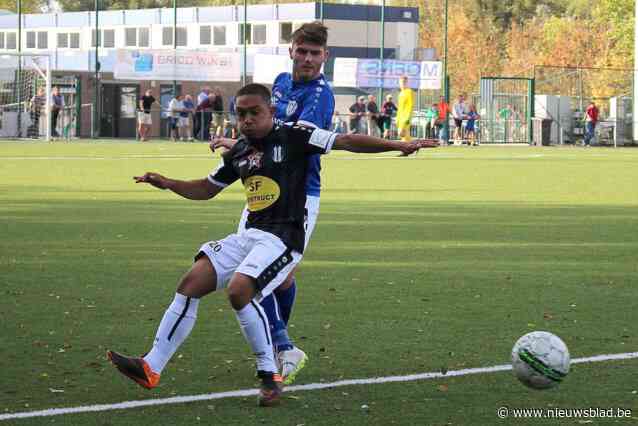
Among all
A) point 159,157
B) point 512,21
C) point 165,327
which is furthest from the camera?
point 512,21

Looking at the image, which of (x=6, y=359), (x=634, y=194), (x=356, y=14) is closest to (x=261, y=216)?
(x=6, y=359)

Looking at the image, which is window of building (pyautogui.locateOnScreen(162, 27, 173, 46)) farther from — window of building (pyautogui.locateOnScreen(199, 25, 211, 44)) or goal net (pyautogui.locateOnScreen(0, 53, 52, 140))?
goal net (pyautogui.locateOnScreen(0, 53, 52, 140))

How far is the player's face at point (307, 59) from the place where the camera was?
7660mm

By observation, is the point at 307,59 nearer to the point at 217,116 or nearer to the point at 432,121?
the point at 432,121

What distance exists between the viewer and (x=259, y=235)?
6.86 metres

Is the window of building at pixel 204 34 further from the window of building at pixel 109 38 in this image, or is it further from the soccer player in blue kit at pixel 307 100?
the soccer player in blue kit at pixel 307 100

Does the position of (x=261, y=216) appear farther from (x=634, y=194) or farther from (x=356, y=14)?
(x=356, y=14)

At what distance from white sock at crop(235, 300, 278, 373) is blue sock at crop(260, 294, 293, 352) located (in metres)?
0.44

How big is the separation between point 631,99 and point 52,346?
168 feet

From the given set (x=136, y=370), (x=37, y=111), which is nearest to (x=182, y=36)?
(x=37, y=111)

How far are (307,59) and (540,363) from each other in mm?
2311

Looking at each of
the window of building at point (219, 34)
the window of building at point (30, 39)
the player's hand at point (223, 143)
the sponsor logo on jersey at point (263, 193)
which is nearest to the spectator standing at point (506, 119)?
the window of building at point (219, 34)

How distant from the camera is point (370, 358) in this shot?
7.80 m

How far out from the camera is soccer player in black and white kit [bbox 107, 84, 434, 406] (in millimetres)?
6711
